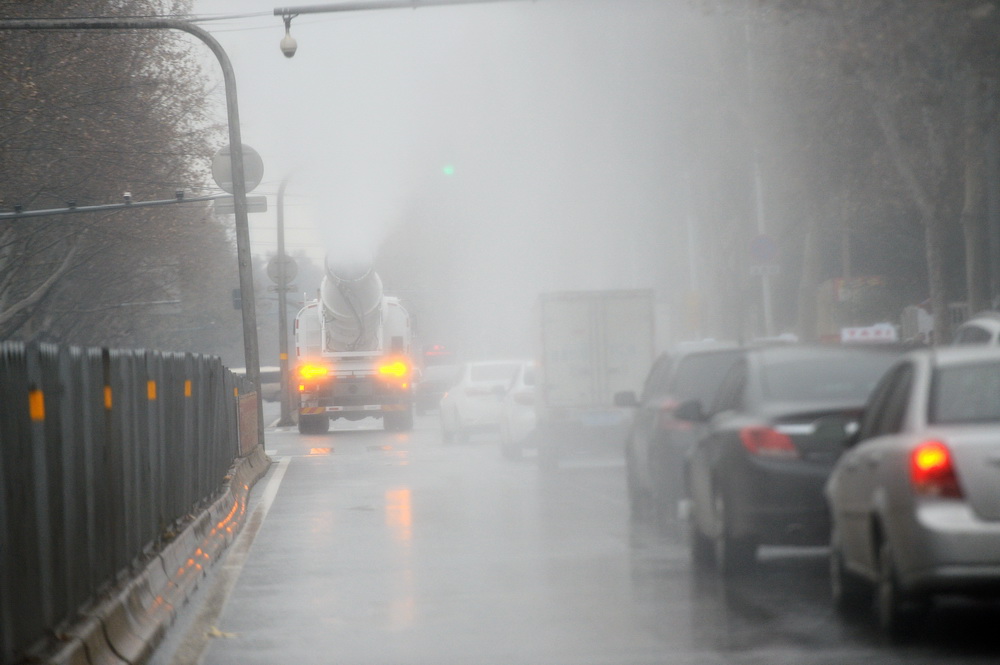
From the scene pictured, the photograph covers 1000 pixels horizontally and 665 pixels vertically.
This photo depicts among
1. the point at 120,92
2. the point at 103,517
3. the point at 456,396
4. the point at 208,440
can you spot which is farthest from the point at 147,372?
the point at 120,92

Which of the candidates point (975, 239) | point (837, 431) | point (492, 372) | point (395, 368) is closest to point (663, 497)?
point (837, 431)

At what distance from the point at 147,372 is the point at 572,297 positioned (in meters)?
Answer: 15.0

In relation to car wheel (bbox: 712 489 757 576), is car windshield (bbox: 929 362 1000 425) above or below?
above

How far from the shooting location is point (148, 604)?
10297mm

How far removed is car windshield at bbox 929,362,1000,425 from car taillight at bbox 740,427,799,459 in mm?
2462

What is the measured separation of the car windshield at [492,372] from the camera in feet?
116

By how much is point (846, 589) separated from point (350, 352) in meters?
31.5

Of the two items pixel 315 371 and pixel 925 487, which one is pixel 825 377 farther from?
pixel 315 371

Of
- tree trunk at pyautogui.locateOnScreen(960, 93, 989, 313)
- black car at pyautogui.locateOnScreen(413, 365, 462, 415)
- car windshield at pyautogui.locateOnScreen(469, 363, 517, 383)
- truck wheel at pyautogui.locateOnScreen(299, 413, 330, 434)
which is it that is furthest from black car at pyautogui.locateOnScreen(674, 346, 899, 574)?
black car at pyautogui.locateOnScreen(413, 365, 462, 415)

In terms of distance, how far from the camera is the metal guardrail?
754 centimetres

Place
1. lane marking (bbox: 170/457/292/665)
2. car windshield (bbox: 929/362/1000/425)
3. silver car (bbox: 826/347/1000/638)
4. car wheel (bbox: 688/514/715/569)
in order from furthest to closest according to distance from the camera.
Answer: car wheel (bbox: 688/514/715/569), lane marking (bbox: 170/457/292/665), car windshield (bbox: 929/362/1000/425), silver car (bbox: 826/347/1000/638)

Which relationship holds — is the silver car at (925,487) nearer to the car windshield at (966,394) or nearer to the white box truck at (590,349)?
the car windshield at (966,394)

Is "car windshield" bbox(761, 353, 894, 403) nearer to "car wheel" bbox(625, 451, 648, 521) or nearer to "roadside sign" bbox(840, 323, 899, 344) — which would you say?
"car wheel" bbox(625, 451, 648, 521)

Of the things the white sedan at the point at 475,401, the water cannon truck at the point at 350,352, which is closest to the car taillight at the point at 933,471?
the white sedan at the point at 475,401
